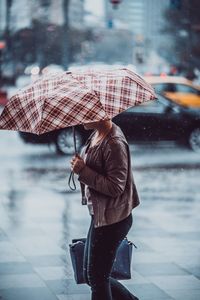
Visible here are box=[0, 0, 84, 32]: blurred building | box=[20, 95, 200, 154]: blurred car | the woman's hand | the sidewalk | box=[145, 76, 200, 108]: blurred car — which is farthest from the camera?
box=[0, 0, 84, 32]: blurred building

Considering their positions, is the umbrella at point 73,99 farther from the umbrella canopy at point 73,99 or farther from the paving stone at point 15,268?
the paving stone at point 15,268

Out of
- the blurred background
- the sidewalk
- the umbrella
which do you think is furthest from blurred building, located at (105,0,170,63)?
the umbrella

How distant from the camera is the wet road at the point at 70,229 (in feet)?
25.3

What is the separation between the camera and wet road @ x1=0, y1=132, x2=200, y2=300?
7707 millimetres

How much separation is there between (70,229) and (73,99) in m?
4.99

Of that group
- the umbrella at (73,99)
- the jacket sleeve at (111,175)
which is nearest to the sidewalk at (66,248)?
the jacket sleeve at (111,175)

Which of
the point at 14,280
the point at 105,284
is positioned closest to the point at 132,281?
the point at 14,280

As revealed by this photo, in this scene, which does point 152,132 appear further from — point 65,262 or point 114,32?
point 114,32

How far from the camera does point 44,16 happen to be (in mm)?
43438

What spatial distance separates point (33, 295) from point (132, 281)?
3.24 feet

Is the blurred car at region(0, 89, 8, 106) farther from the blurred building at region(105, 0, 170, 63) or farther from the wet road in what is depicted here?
the wet road

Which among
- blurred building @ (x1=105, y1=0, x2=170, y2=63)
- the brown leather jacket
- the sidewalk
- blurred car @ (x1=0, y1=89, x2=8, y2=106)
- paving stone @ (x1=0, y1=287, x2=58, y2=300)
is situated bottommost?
blurred car @ (x1=0, y1=89, x2=8, y2=106)

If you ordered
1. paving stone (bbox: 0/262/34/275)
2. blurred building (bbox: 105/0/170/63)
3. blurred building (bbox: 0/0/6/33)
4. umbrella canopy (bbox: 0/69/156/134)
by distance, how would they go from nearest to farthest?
umbrella canopy (bbox: 0/69/156/134)
paving stone (bbox: 0/262/34/275)
blurred building (bbox: 0/0/6/33)
blurred building (bbox: 105/0/170/63)

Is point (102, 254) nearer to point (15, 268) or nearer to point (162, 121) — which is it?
point (15, 268)
